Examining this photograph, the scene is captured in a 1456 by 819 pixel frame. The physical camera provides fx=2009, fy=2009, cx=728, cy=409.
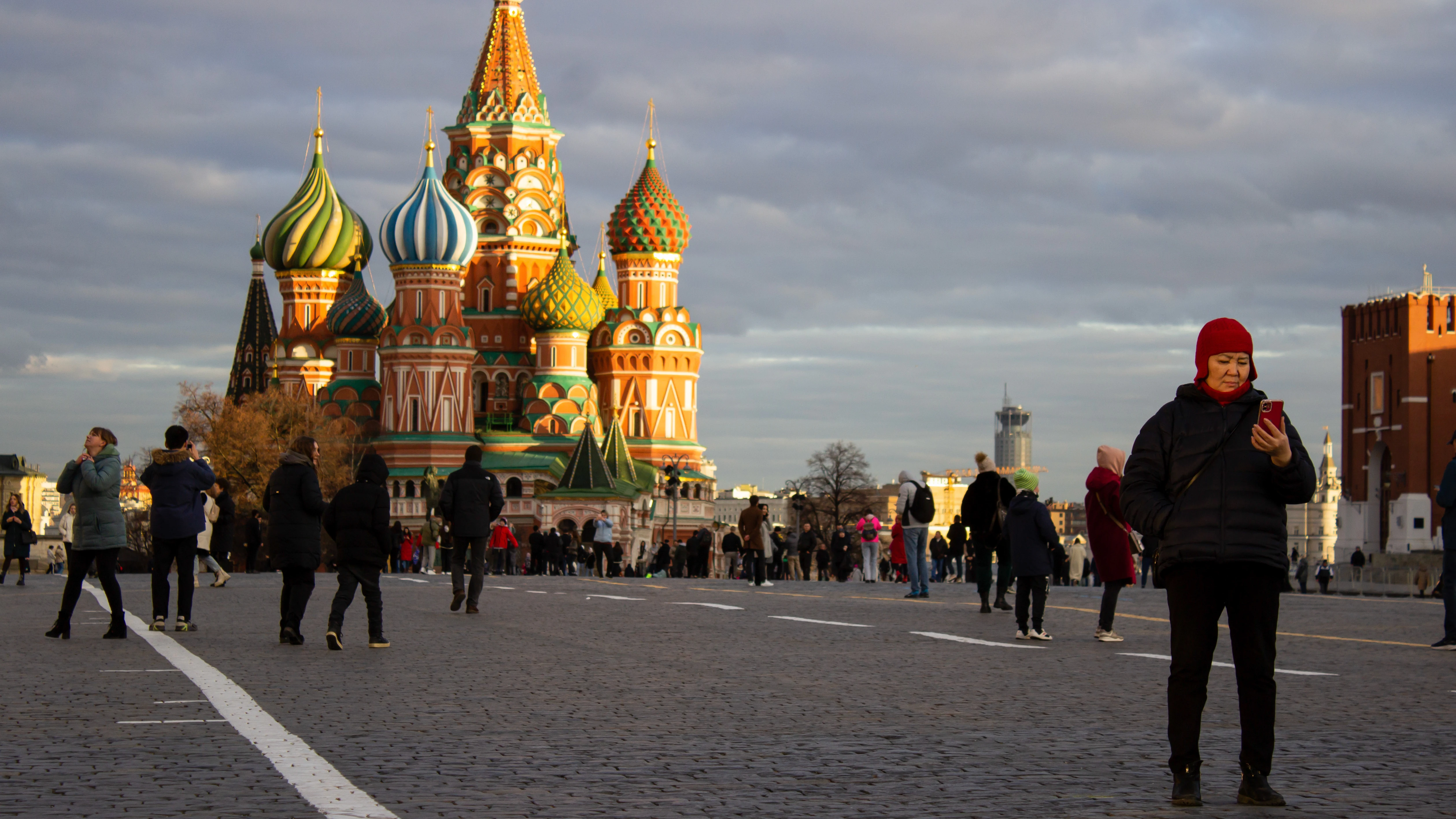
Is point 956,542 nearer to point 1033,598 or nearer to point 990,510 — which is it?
point 990,510

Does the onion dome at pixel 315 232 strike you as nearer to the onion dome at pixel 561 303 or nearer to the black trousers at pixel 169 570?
the onion dome at pixel 561 303

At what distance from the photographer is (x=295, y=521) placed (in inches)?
567

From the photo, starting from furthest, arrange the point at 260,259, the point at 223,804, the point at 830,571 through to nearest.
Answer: the point at 260,259 < the point at 830,571 < the point at 223,804

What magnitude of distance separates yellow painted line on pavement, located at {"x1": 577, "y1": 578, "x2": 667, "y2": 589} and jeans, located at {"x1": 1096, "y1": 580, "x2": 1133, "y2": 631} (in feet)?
41.2

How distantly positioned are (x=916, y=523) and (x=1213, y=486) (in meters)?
16.5

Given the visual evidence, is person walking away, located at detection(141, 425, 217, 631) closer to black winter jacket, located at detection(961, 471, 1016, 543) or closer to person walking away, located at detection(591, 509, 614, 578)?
black winter jacket, located at detection(961, 471, 1016, 543)

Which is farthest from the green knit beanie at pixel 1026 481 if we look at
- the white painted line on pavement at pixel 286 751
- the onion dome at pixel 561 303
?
the onion dome at pixel 561 303

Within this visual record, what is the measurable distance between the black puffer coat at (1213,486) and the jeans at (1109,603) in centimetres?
832

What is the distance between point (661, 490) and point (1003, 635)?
2783 inches

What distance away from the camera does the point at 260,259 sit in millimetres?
113500

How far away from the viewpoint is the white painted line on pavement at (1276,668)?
1157cm

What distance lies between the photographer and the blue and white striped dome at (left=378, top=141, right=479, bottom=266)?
87.4 meters

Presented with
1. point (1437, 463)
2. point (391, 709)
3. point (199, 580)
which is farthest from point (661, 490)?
point (391, 709)

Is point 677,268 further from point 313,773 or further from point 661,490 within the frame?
point 313,773
